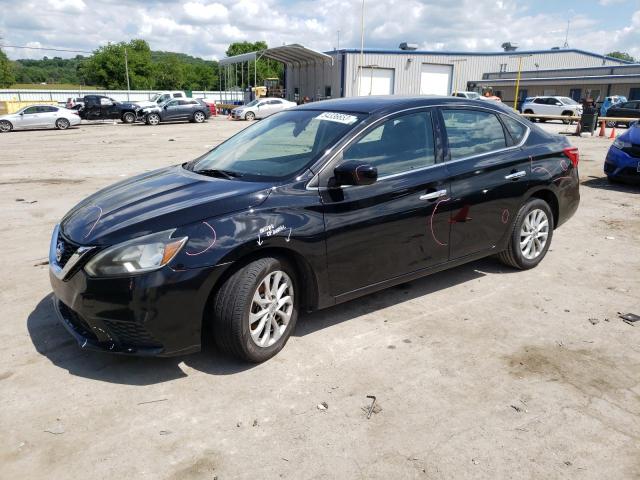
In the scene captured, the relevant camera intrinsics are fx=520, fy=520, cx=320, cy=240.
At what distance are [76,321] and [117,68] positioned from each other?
101m

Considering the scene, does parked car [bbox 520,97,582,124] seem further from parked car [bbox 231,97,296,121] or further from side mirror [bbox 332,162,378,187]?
side mirror [bbox 332,162,378,187]

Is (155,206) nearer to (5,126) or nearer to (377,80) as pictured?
(5,126)

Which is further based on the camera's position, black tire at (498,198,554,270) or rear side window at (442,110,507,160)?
black tire at (498,198,554,270)

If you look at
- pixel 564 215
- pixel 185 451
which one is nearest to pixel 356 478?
pixel 185 451

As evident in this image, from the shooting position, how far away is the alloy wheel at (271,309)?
3.39 meters

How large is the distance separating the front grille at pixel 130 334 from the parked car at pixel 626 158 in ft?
30.1

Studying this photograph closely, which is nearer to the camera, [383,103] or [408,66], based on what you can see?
[383,103]

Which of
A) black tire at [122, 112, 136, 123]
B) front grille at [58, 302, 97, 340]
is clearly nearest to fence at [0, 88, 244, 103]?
black tire at [122, 112, 136, 123]

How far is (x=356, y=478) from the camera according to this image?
8.17 ft

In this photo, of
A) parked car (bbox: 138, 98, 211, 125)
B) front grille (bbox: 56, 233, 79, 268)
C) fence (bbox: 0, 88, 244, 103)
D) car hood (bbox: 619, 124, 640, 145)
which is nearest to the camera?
front grille (bbox: 56, 233, 79, 268)

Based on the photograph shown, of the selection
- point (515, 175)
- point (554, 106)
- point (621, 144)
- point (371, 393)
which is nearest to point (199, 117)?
point (554, 106)

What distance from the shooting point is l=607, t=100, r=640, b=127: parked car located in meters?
28.0

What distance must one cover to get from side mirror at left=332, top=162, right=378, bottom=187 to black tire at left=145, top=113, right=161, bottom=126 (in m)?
28.8

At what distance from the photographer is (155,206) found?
340 centimetres
